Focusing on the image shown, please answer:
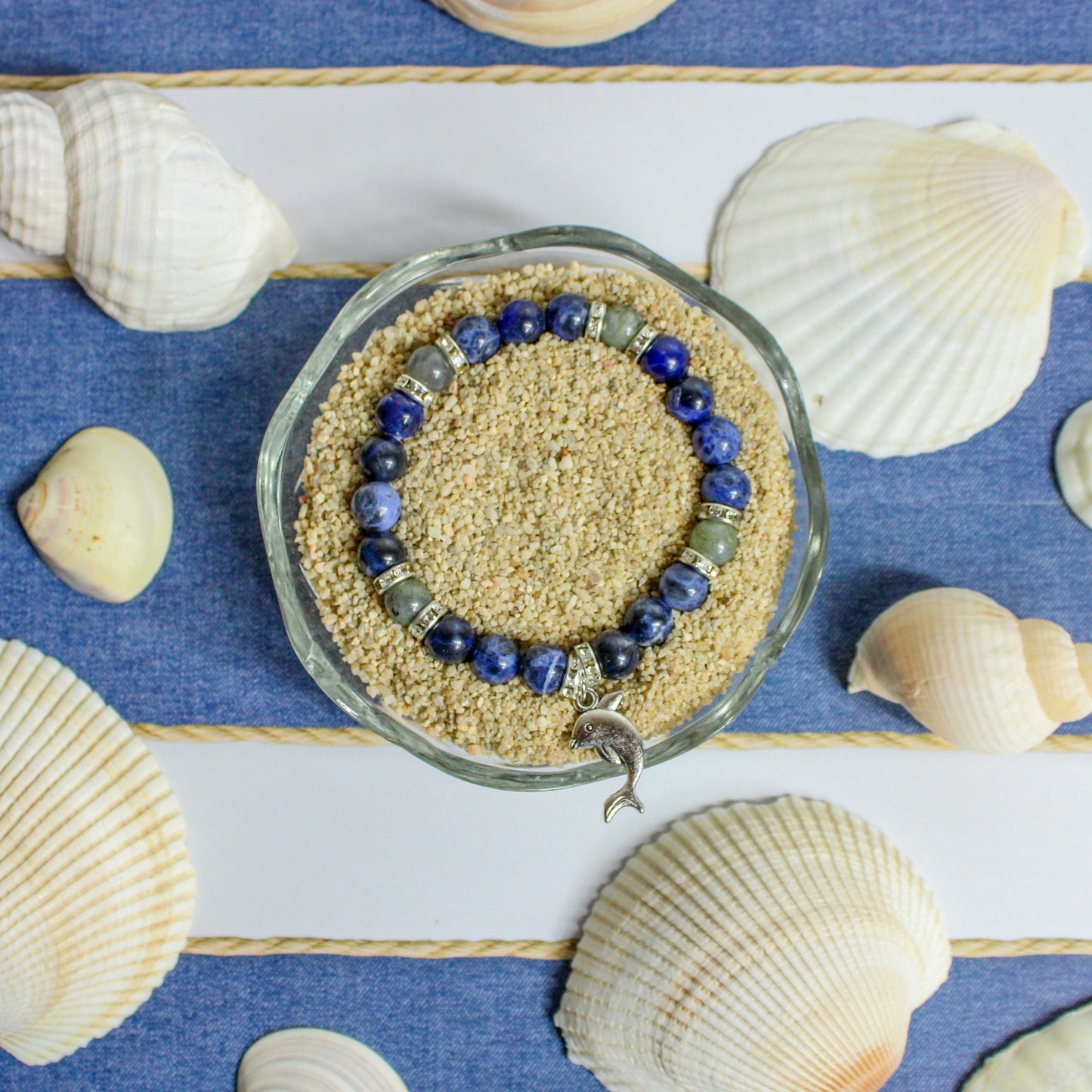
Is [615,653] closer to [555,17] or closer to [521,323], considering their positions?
[521,323]

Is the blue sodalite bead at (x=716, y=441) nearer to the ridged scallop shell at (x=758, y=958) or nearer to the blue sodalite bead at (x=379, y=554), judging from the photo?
the blue sodalite bead at (x=379, y=554)

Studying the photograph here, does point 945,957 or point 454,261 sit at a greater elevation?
point 454,261

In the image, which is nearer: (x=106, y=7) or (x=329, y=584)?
(x=329, y=584)

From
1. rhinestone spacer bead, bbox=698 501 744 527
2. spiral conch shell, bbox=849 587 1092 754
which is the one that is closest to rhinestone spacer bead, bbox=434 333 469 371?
rhinestone spacer bead, bbox=698 501 744 527

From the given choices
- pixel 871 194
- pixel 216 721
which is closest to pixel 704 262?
pixel 871 194

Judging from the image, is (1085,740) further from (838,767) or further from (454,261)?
(454,261)
